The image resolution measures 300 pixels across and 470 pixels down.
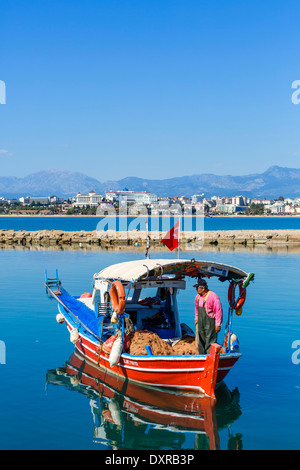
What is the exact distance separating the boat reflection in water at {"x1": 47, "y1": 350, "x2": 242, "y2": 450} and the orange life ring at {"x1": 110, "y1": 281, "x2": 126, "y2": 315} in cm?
227

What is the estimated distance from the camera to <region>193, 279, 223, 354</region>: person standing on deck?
13.5 metres

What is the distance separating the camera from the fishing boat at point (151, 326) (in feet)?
43.0

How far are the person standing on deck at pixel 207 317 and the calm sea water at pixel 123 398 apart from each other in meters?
1.50

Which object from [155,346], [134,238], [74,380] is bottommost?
[74,380]

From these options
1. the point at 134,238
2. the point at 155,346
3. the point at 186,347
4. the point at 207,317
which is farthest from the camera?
the point at 134,238

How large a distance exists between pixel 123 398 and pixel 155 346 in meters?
1.62

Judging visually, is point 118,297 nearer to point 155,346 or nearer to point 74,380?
point 155,346

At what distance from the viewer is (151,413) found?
12656 mm

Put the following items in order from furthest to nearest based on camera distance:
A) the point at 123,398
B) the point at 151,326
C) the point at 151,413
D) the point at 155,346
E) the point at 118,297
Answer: the point at 151,326
the point at 155,346
the point at 118,297
the point at 123,398
the point at 151,413

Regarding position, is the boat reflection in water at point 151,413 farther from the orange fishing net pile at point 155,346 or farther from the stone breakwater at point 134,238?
the stone breakwater at point 134,238

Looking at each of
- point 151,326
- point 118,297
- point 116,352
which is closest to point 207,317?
point 118,297

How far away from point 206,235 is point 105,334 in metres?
56.0

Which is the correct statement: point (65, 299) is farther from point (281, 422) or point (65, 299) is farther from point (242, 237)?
point (242, 237)

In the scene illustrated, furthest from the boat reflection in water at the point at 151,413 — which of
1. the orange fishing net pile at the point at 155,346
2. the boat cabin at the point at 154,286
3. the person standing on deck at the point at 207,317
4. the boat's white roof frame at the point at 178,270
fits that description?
the boat's white roof frame at the point at 178,270
